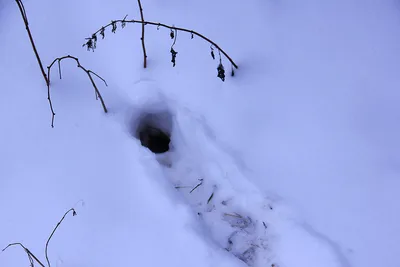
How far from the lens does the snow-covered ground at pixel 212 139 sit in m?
1.58

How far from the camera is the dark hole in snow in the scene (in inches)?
75.9

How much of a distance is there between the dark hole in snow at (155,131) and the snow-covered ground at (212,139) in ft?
0.11

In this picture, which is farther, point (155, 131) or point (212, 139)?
point (155, 131)

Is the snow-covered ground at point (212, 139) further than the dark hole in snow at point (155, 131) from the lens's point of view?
No

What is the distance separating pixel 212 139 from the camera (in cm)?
175

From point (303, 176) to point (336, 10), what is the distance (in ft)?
3.06

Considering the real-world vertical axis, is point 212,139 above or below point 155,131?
above

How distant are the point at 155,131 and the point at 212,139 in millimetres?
376

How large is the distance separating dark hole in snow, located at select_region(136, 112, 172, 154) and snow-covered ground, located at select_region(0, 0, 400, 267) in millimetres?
33

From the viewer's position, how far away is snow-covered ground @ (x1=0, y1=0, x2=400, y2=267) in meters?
1.58

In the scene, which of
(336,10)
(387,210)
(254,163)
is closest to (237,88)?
(254,163)

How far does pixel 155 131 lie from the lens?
6.50 feet

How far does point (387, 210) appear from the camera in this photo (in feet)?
5.21

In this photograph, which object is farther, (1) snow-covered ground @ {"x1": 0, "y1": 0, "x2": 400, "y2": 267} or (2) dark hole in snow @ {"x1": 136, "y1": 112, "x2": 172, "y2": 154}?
(2) dark hole in snow @ {"x1": 136, "y1": 112, "x2": 172, "y2": 154}
